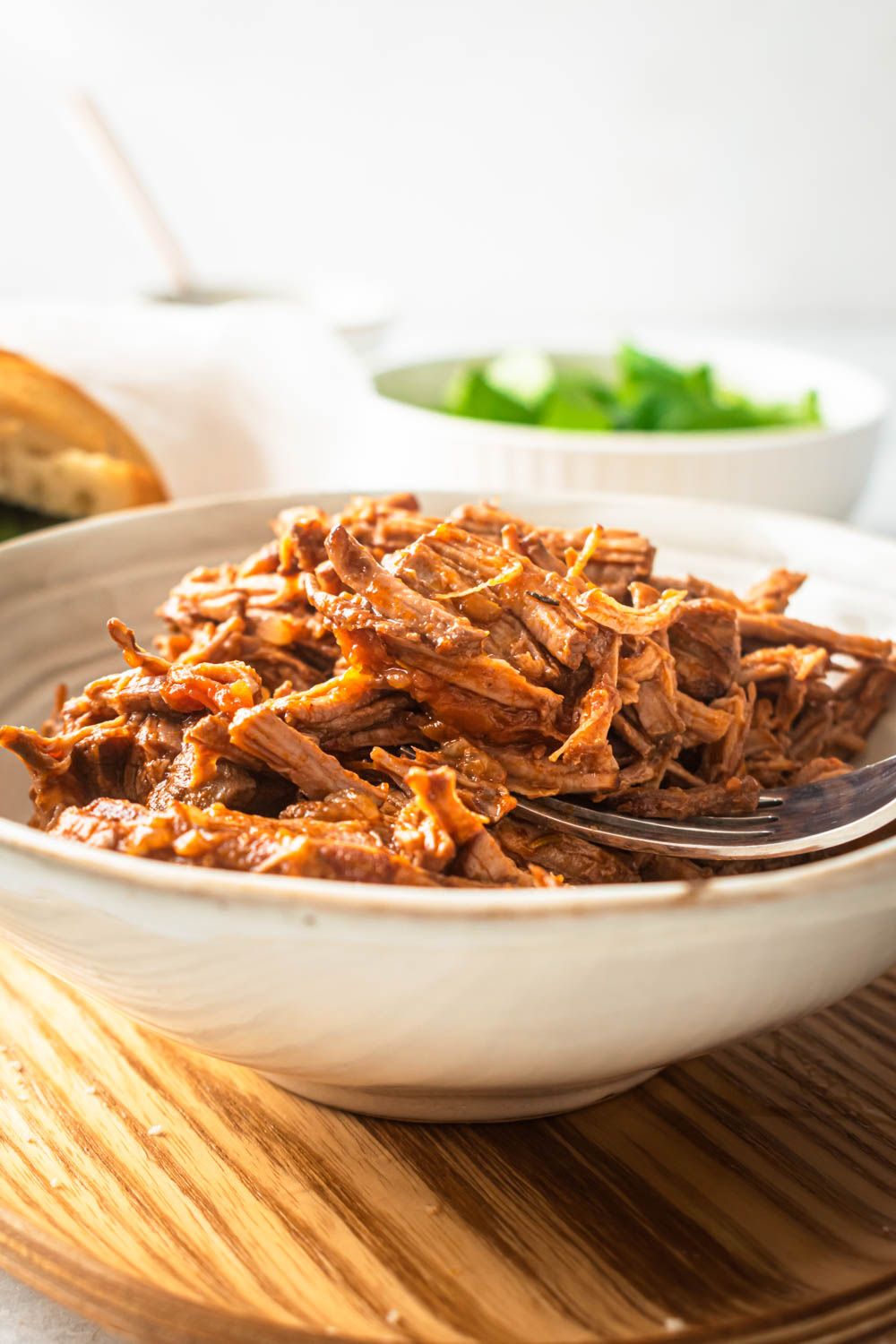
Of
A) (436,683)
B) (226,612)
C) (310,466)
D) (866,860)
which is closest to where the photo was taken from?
(866,860)

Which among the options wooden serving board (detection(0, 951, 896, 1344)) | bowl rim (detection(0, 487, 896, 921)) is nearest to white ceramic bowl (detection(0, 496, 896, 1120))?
bowl rim (detection(0, 487, 896, 921))

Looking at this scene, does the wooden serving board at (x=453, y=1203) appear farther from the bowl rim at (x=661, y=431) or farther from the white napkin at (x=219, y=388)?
the white napkin at (x=219, y=388)

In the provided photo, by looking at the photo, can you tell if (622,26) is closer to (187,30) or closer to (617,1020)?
(187,30)

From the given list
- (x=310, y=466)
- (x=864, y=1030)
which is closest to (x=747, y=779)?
(x=864, y=1030)

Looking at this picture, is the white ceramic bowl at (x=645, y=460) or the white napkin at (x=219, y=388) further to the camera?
the white napkin at (x=219, y=388)

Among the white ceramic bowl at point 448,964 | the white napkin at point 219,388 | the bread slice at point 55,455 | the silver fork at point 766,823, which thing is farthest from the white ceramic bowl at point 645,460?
the white ceramic bowl at point 448,964

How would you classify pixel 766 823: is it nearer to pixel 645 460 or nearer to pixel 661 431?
pixel 645 460
